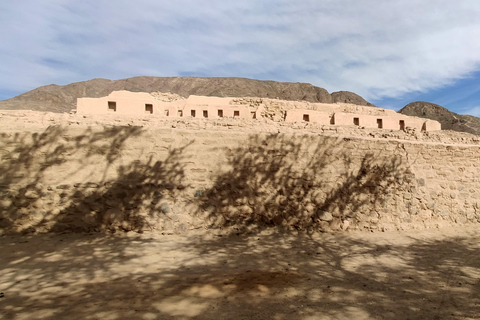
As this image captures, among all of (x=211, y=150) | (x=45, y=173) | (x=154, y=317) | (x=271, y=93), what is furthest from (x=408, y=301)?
(x=271, y=93)

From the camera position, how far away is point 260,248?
4375mm

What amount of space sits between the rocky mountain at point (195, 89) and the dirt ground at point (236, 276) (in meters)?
41.7

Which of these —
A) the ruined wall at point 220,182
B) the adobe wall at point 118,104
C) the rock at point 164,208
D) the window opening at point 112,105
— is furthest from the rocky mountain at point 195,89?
the rock at point 164,208

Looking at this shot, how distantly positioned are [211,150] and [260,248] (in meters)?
2.01

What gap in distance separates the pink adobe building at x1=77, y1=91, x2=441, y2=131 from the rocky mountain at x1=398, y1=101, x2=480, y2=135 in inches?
862

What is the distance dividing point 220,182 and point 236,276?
2.06 metres

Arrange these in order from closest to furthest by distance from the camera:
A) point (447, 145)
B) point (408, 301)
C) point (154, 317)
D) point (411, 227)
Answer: point (154, 317), point (408, 301), point (411, 227), point (447, 145)

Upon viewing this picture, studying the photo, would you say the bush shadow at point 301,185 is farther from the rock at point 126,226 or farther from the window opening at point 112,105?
the window opening at point 112,105

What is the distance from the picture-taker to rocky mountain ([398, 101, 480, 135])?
3647 centimetres

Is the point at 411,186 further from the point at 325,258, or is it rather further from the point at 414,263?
the point at 325,258

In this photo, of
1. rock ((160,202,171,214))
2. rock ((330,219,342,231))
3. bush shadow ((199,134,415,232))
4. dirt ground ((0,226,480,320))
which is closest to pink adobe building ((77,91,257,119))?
bush shadow ((199,134,415,232))

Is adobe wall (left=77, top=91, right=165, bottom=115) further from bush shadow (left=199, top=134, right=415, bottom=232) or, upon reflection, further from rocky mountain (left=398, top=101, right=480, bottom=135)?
rocky mountain (left=398, top=101, right=480, bottom=135)

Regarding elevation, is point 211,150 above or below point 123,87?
below

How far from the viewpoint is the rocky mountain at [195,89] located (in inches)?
1700
